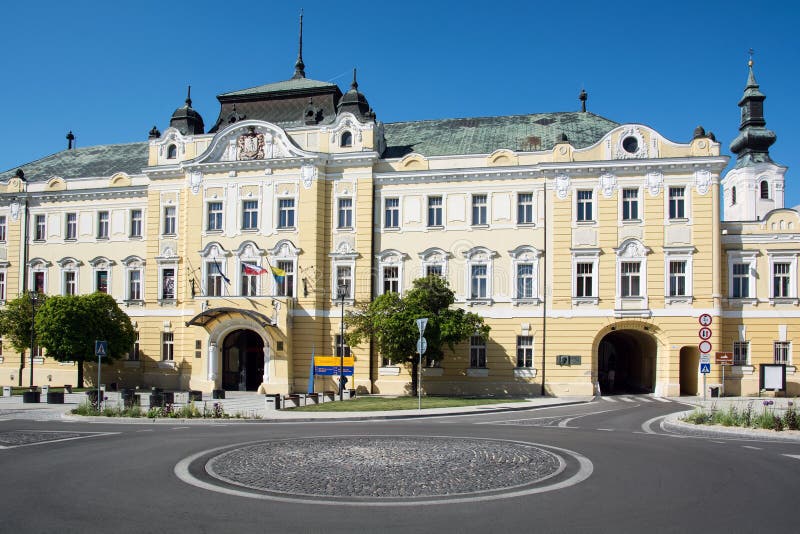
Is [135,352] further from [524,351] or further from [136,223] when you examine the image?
[524,351]

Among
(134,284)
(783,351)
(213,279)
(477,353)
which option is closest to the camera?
(783,351)

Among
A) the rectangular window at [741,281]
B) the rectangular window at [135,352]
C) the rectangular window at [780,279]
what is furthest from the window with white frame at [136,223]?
the rectangular window at [780,279]

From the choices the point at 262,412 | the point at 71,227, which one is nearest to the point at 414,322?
the point at 262,412

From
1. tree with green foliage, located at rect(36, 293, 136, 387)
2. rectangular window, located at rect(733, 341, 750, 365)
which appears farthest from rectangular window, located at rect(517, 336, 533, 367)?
tree with green foliage, located at rect(36, 293, 136, 387)

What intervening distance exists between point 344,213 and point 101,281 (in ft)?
55.2

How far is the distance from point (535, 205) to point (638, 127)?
21.9 feet

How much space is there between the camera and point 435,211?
137ft

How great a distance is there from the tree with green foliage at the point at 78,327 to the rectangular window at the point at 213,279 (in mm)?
5583

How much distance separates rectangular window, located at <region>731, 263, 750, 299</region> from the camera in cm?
3925

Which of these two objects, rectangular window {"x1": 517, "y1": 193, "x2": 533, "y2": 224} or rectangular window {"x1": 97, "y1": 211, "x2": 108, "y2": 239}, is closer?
rectangular window {"x1": 517, "y1": 193, "x2": 533, "y2": 224}

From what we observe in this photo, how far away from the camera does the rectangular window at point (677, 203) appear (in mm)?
39094

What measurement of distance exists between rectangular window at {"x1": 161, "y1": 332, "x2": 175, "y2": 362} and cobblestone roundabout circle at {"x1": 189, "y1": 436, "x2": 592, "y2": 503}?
1113 inches

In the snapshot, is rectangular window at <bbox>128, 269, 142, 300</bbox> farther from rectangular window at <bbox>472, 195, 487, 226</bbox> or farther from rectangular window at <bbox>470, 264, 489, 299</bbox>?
rectangular window at <bbox>472, 195, 487, 226</bbox>

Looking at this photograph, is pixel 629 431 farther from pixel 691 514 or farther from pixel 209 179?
pixel 209 179
